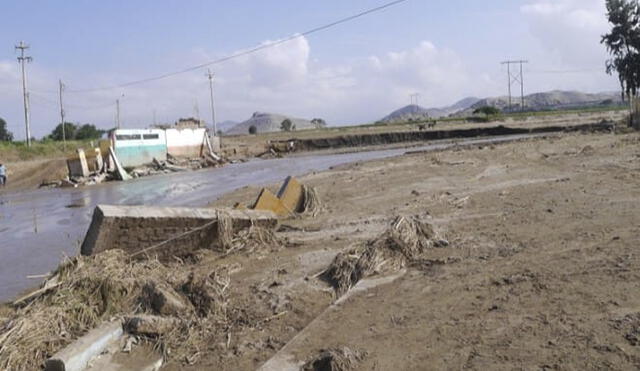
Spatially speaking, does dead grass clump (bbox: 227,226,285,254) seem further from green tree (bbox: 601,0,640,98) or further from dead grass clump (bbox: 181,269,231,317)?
green tree (bbox: 601,0,640,98)

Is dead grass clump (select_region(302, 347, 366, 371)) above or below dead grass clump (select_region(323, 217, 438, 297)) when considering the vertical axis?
below

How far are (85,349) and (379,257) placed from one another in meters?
3.26

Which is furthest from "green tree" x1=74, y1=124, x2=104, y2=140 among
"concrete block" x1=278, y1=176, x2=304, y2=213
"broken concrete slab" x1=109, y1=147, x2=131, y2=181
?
"concrete block" x1=278, y1=176, x2=304, y2=213

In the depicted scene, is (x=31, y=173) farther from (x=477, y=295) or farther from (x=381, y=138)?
(x=477, y=295)

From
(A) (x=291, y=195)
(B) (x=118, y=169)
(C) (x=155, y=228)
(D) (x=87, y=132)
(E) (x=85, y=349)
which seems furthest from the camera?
(D) (x=87, y=132)

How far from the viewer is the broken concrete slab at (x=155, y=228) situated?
26.2ft

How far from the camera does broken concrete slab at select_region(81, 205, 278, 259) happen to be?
7.98m

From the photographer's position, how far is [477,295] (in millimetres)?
5582

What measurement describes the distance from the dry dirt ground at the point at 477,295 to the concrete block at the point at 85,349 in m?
0.72

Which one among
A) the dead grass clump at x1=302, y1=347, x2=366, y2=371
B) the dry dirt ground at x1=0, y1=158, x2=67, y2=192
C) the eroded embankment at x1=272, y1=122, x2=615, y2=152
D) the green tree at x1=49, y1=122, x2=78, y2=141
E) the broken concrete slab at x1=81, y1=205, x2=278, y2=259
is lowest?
the dead grass clump at x1=302, y1=347, x2=366, y2=371

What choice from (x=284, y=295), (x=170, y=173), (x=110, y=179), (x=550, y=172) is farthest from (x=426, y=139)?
(x=284, y=295)

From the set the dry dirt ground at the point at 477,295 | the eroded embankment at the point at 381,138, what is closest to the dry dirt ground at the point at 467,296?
the dry dirt ground at the point at 477,295

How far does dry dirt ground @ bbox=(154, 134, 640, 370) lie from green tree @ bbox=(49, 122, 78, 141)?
218ft

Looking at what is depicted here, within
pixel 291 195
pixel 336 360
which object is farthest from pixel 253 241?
pixel 336 360
